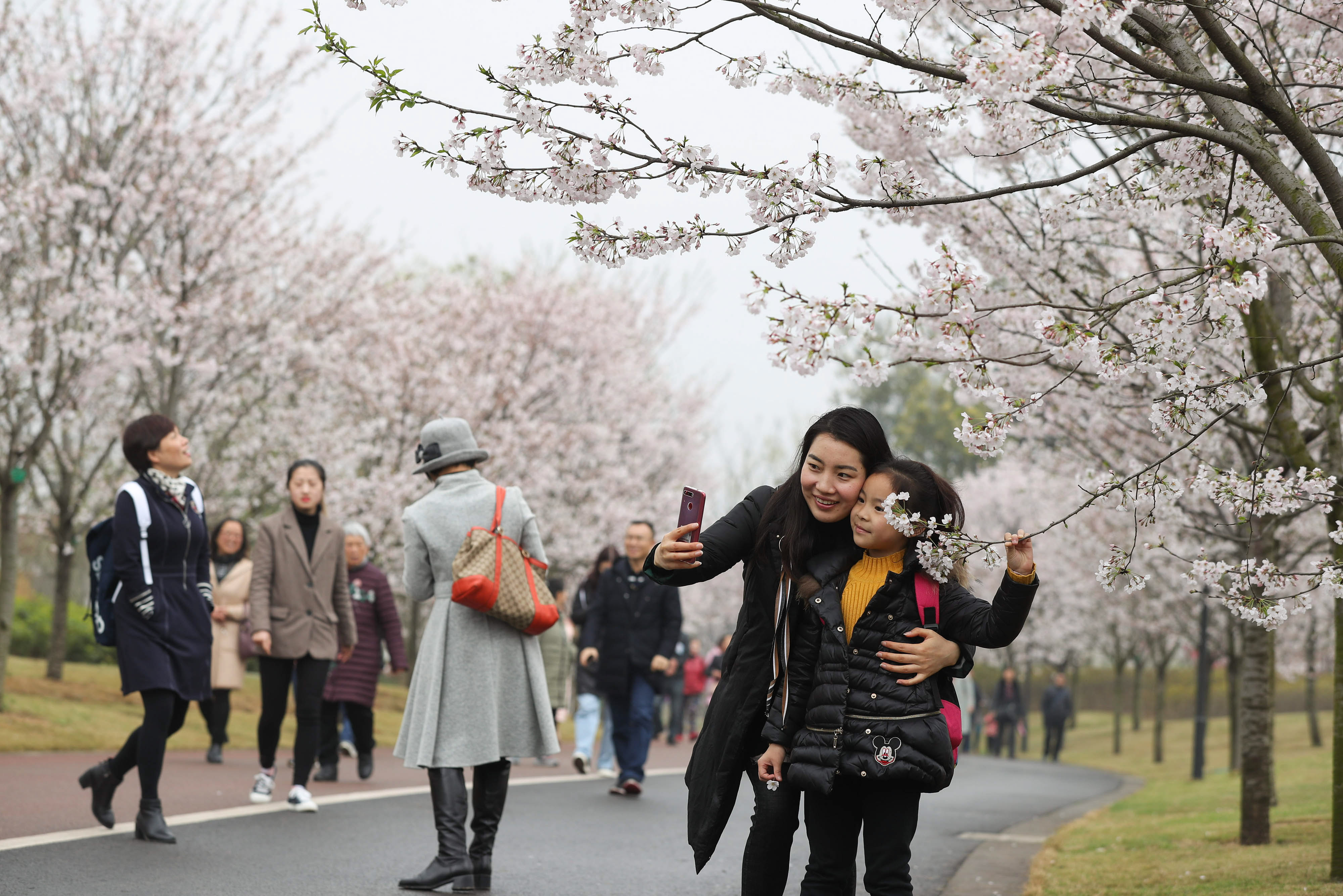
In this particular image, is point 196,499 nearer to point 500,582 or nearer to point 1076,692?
point 500,582

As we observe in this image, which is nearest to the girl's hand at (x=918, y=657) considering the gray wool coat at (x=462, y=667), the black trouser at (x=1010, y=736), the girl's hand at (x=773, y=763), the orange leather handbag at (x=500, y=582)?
the girl's hand at (x=773, y=763)

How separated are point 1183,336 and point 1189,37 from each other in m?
2.71

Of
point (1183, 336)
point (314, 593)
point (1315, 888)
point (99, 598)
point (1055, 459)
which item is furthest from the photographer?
point (1055, 459)

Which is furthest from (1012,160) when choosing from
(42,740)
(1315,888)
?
(42,740)

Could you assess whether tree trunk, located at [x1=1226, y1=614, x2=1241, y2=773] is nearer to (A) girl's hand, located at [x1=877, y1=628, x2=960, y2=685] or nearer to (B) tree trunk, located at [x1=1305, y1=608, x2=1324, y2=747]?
(B) tree trunk, located at [x1=1305, y1=608, x2=1324, y2=747]

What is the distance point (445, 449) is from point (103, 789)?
2.41 metres

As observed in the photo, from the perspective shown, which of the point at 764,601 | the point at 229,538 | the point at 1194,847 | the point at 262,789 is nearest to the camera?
the point at 764,601

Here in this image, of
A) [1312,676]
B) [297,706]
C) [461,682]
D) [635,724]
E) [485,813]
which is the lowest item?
[485,813]

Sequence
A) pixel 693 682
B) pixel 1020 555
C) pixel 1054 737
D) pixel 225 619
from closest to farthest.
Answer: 1. pixel 1020 555
2. pixel 225 619
3. pixel 693 682
4. pixel 1054 737

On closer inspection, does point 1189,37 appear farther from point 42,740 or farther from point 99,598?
point 42,740

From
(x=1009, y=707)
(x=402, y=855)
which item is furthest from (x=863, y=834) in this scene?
(x=1009, y=707)

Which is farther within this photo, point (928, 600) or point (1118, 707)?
point (1118, 707)

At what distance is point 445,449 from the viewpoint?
21.0ft

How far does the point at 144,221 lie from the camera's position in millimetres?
15914
